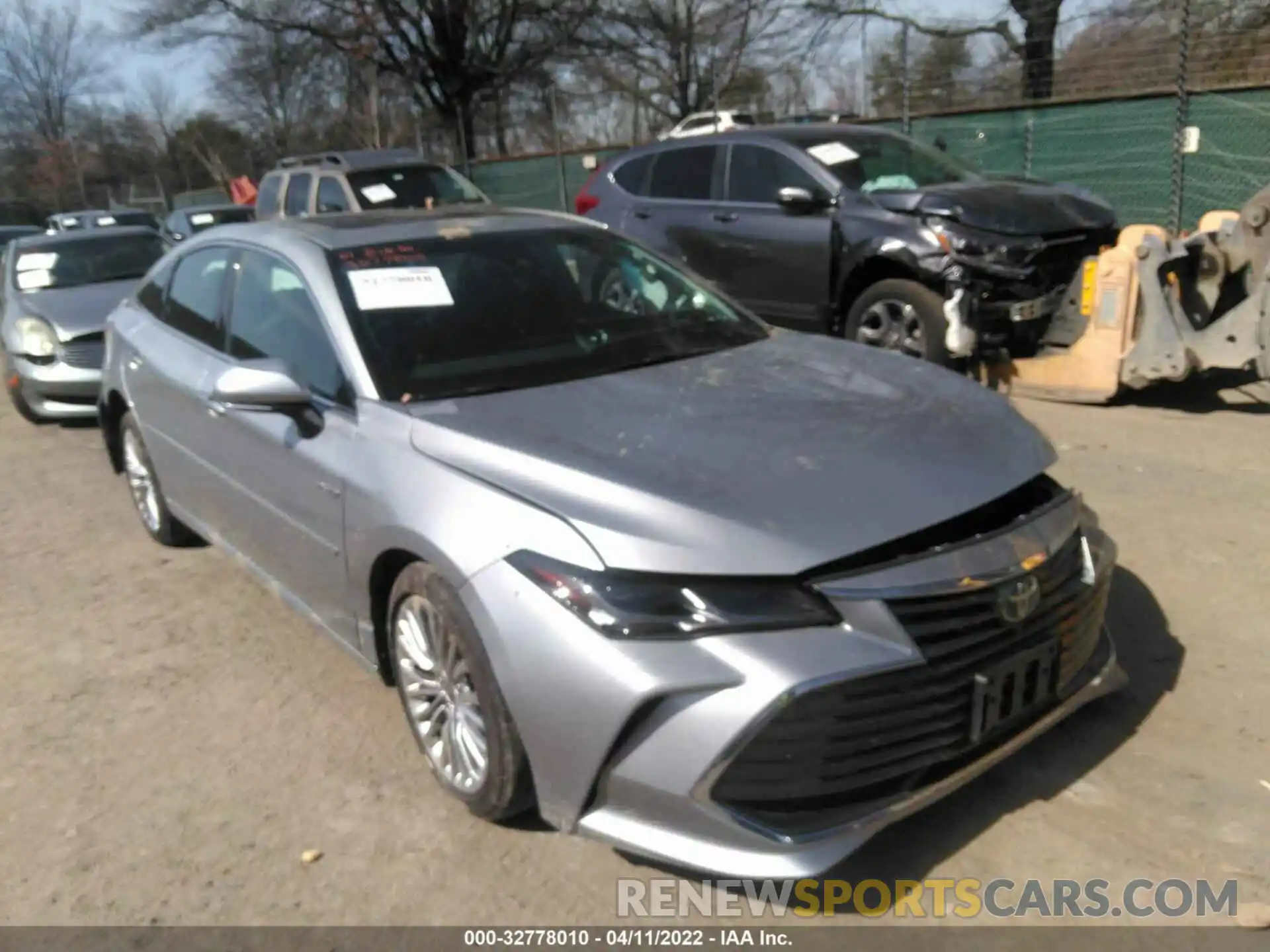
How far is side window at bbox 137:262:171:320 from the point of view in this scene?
17.7 ft

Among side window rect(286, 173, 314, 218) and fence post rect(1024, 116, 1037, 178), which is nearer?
side window rect(286, 173, 314, 218)

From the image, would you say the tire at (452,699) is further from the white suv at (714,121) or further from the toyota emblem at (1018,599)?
the white suv at (714,121)

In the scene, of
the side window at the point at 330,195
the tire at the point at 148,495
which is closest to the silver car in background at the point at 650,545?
the tire at the point at 148,495

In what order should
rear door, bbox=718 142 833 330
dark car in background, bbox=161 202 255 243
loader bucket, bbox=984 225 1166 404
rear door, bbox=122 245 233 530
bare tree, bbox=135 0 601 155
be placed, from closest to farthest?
rear door, bbox=122 245 233 530 < loader bucket, bbox=984 225 1166 404 < rear door, bbox=718 142 833 330 < dark car in background, bbox=161 202 255 243 < bare tree, bbox=135 0 601 155

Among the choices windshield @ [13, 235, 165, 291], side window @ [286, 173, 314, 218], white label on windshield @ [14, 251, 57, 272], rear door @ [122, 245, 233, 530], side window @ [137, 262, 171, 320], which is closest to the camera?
rear door @ [122, 245, 233, 530]

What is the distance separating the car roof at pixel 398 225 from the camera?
4.13m

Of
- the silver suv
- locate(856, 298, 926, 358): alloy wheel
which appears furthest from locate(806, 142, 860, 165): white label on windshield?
the silver suv

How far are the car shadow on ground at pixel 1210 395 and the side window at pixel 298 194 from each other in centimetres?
947

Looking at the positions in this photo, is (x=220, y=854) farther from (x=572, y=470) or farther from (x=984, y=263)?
(x=984, y=263)

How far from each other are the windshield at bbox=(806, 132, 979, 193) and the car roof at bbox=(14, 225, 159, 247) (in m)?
6.28

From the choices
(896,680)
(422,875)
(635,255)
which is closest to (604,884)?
(422,875)

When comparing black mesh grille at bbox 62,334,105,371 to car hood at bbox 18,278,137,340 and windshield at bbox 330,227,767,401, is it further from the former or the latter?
windshield at bbox 330,227,767,401

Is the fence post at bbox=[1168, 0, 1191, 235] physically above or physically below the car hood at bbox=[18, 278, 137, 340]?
above

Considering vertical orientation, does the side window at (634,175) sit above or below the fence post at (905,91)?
below
